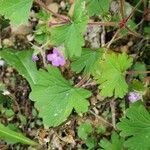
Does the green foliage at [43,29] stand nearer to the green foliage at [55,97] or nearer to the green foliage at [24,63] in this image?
the green foliage at [55,97]

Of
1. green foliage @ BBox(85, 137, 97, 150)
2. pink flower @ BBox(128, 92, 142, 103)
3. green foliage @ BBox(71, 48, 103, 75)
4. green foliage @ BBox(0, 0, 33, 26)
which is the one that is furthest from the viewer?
green foliage @ BBox(85, 137, 97, 150)

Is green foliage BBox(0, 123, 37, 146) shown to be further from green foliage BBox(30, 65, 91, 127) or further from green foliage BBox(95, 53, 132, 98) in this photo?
green foliage BBox(95, 53, 132, 98)

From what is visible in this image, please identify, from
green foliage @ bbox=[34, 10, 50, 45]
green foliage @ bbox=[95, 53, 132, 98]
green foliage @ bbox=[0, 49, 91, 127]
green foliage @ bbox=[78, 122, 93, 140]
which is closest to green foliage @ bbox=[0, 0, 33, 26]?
green foliage @ bbox=[34, 10, 50, 45]

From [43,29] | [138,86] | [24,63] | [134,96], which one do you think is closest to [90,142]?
[134,96]

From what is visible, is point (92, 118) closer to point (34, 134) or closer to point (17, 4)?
point (34, 134)

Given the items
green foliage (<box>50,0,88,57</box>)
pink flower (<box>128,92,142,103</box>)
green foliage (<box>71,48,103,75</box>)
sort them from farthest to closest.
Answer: pink flower (<box>128,92,142,103</box>)
green foliage (<box>71,48,103,75</box>)
green foliage (<box>50,0,88,57</box>)

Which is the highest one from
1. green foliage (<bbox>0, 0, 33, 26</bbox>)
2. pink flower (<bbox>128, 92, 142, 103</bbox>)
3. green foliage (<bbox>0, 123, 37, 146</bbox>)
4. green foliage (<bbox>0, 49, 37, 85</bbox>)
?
green foliage (<bbox>0, 0, 33, 26</bbox>)

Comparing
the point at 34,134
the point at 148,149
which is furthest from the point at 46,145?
the point at 148,149

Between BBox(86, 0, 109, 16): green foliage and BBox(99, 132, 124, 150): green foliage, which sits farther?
BBox(99, 132, 124, 150): green foliage
